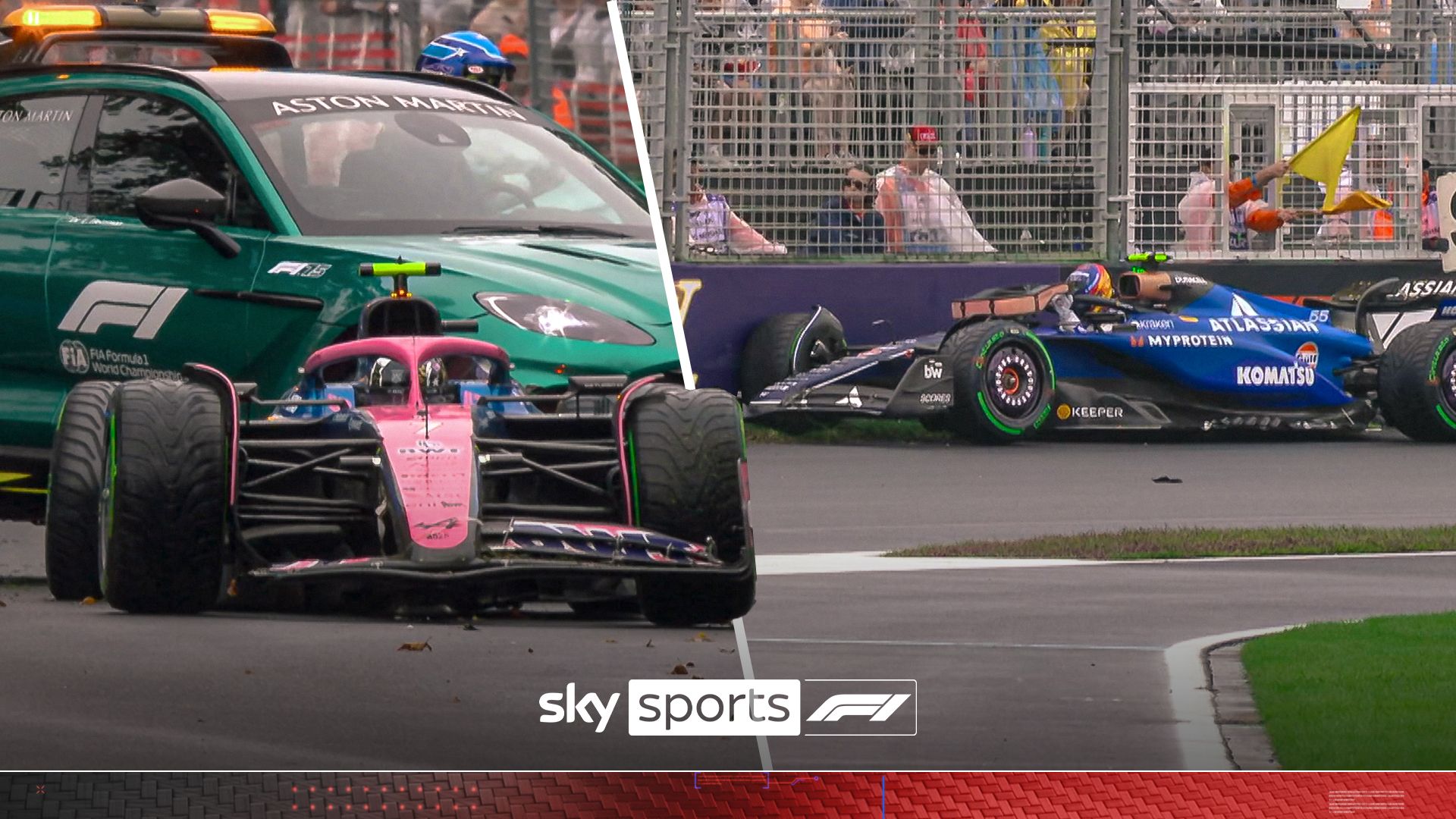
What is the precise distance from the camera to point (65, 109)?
2811 millimetres

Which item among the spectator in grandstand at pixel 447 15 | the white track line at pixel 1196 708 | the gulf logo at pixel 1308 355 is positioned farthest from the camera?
the gulf logo at pixel 1308 355

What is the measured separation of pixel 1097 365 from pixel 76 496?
1.16 metres

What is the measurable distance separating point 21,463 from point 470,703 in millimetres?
612

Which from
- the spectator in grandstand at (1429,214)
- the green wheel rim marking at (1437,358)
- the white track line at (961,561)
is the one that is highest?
the spectator in grandstand at (1429,214)

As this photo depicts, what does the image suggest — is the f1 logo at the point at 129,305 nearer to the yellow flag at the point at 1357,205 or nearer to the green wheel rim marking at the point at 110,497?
the green wheel rim marking at the point at 110,497

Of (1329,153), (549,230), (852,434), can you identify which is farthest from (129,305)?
(1329,153)

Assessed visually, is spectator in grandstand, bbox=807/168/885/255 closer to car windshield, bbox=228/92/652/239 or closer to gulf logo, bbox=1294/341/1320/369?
car windshield, bbox=228/92/652/239

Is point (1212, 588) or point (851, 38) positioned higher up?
point (851, 38)

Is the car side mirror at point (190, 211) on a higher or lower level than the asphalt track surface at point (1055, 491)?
higher

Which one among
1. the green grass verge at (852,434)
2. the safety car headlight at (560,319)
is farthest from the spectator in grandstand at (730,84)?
the green grass verge at (852,434)

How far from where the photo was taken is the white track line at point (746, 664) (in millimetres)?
2637

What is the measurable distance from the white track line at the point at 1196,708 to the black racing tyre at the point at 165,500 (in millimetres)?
1056

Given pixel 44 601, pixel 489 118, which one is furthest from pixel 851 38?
pixel 44 601

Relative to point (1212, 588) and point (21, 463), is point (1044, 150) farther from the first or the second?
point (21, 463)
